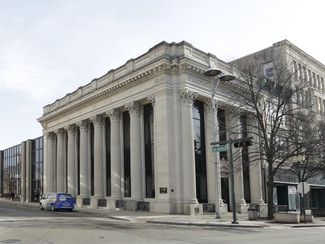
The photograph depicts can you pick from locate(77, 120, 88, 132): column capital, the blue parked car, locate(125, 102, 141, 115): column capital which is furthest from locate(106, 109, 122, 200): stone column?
locate(77, 120, 88, 132): column capital

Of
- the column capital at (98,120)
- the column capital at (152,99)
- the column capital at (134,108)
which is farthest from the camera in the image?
the column capital at (98,120)

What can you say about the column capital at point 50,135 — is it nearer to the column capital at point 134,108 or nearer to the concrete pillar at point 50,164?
the concrete pillar at point 50,164

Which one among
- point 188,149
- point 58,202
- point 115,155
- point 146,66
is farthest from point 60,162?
point 188,149

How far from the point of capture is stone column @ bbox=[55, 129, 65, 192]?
43.6 m

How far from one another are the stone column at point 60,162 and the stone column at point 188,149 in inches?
829

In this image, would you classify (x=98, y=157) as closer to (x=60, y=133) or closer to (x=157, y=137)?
(x=157, y=137)

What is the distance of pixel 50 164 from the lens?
46031 mm

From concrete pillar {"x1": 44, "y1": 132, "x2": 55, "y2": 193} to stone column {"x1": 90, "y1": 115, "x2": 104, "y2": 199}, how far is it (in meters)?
12.0

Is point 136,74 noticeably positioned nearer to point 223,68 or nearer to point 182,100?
point 182,100

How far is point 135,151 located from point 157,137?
10.2ft

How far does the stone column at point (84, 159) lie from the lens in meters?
38.6

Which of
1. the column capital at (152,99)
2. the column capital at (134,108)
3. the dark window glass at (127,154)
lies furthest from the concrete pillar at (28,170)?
the column capital at (152,99)

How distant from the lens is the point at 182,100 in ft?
96.3

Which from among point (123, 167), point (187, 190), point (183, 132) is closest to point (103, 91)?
point (123, 167)
